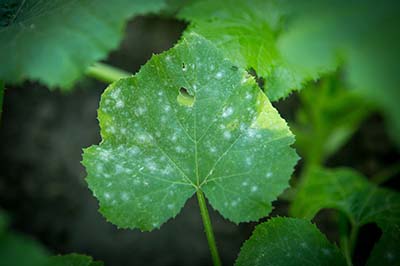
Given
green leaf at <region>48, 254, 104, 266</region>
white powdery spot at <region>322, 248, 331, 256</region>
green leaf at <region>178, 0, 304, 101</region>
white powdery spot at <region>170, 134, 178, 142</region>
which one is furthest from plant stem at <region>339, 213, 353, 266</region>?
green leaf at <region>48, 254, 104, 266</region>

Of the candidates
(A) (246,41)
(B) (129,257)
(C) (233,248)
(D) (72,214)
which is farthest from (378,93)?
(D) (72,214)

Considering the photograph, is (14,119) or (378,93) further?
(14,119)

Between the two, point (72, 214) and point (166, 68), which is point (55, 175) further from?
point (166, 68)

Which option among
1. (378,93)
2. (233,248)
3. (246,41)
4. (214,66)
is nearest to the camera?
(378,93)

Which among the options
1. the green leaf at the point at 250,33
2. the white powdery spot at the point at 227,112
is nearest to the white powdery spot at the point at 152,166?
the white powdery spot at the point at 227,112

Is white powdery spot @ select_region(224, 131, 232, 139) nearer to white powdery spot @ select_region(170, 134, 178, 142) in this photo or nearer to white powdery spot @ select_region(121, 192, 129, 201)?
white powdery spot @ select_region(170, 134, 178, 142)

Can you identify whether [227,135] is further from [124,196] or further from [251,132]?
[124,196]

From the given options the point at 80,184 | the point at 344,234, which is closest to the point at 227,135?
the point at 344,234
